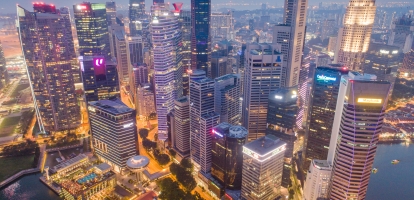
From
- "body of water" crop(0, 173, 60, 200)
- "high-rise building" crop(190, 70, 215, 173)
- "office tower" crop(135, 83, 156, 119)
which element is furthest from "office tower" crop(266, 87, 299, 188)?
"body of water" crop(0, 173, 60, 200)

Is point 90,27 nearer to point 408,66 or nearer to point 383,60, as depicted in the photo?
point 383,60

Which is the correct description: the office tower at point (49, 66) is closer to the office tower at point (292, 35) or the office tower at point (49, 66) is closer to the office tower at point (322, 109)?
the office tower at point (292, 35)

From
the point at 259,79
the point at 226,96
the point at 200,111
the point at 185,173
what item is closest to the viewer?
the point at 200,111

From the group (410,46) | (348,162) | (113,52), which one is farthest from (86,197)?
(410,46)

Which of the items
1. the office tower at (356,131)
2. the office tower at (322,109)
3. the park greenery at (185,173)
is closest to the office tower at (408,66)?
the office tower at (322,109)

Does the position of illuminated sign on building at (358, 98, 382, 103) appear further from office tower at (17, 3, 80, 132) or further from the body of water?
office tower at (17, 3, 80, 132)

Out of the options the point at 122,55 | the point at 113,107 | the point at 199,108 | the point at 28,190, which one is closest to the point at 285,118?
the point at 199,108
